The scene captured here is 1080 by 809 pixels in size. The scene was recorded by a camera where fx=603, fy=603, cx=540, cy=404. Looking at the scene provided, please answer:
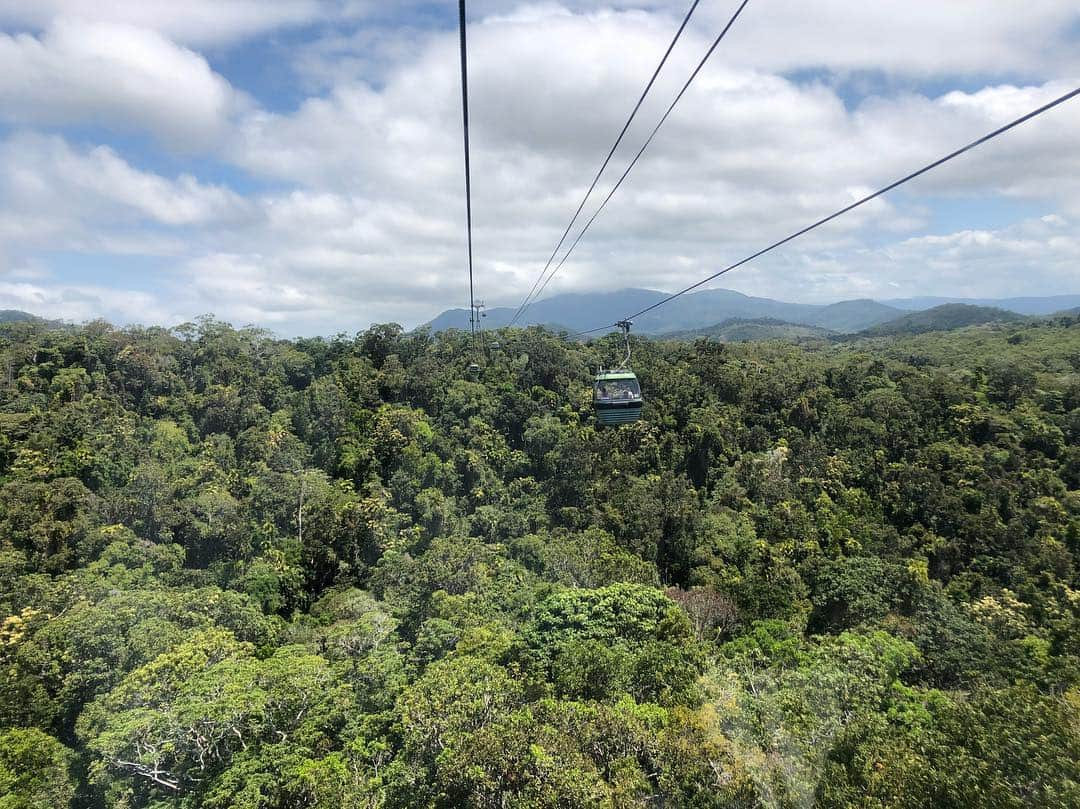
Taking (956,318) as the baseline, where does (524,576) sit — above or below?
below

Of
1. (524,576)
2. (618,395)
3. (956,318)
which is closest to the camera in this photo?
(618,395)

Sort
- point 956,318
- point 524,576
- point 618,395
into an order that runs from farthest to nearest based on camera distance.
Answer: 1. point 956,318
2. point 524,576
3. point 618,395

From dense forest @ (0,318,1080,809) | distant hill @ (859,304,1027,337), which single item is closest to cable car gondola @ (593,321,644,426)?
dense forest @ (0,318,1080,809)

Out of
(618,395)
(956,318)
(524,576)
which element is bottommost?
(524,576)

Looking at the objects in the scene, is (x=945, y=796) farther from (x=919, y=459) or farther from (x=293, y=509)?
(x=293, y=509)

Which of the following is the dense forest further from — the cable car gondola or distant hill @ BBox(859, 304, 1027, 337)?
distant hill @ BBox(859, 304, 1027, 337)

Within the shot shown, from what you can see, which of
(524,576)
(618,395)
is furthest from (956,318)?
(618,395)

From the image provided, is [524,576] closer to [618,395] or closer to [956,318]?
[618,395]

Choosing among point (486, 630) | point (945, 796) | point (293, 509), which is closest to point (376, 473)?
point (293, 509)
